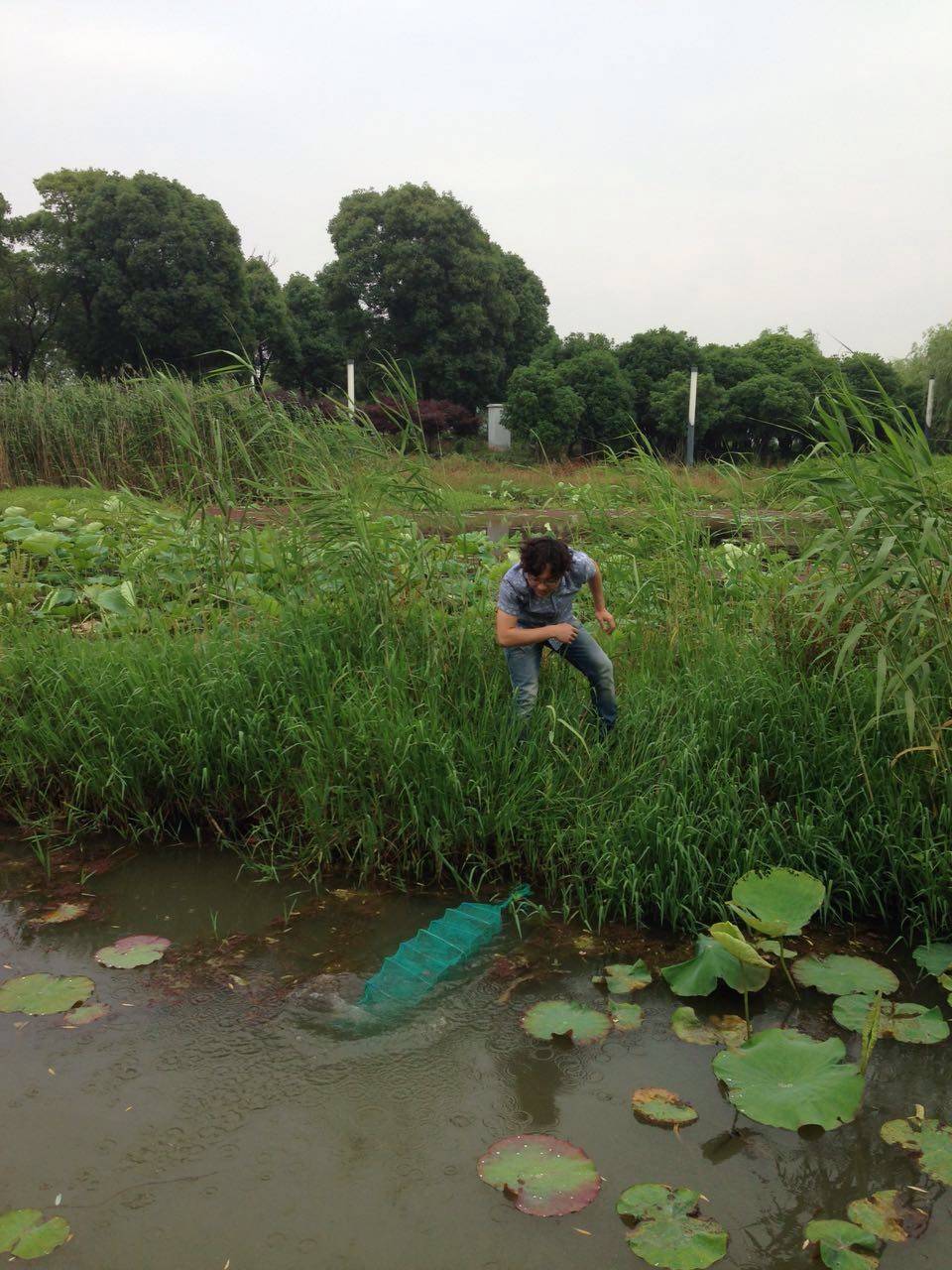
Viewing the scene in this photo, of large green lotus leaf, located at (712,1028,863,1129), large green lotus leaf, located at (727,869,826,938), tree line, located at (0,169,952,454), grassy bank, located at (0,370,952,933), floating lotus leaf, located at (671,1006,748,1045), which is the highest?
tree line, located at (0,169,952,454)

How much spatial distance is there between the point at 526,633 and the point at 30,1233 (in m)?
2.60

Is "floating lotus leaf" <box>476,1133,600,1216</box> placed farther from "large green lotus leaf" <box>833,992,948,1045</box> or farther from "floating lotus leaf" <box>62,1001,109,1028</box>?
"floating lotus leaf" <box>62,1001,109,1028</box>

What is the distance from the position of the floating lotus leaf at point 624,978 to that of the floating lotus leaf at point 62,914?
1.97m

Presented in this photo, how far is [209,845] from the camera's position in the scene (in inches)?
171

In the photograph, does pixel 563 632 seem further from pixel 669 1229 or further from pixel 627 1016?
pixel 669 1229

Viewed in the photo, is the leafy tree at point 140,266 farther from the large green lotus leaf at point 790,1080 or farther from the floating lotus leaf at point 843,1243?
the floating lotus leaf at point 843,1243

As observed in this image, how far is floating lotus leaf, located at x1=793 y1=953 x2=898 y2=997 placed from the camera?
3195mm

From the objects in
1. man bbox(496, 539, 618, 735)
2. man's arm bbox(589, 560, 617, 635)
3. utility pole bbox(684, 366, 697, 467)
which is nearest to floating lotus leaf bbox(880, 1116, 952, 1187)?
man bbox(496, 539, 618, 735)

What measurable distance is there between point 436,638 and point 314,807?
0.94 metres

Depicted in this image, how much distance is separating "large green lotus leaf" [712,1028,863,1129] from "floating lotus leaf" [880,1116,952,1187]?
5.5 inches

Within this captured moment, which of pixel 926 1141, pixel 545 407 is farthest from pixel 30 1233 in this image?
pixel 545 407

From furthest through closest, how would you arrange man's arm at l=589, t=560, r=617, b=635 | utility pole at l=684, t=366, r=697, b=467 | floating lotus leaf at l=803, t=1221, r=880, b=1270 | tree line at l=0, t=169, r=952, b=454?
1. tree line at l=0, t=169, r=952, b=454
2. utility pole at l=684, t=366, r=697, b=467
3. man's arm at l=589, t=560, r=617, b=635
4. floating lotus leaf at l=803, t=1221, r=880, b=1270

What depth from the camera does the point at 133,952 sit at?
11.4 ft

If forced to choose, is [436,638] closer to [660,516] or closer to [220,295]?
[660,516]
